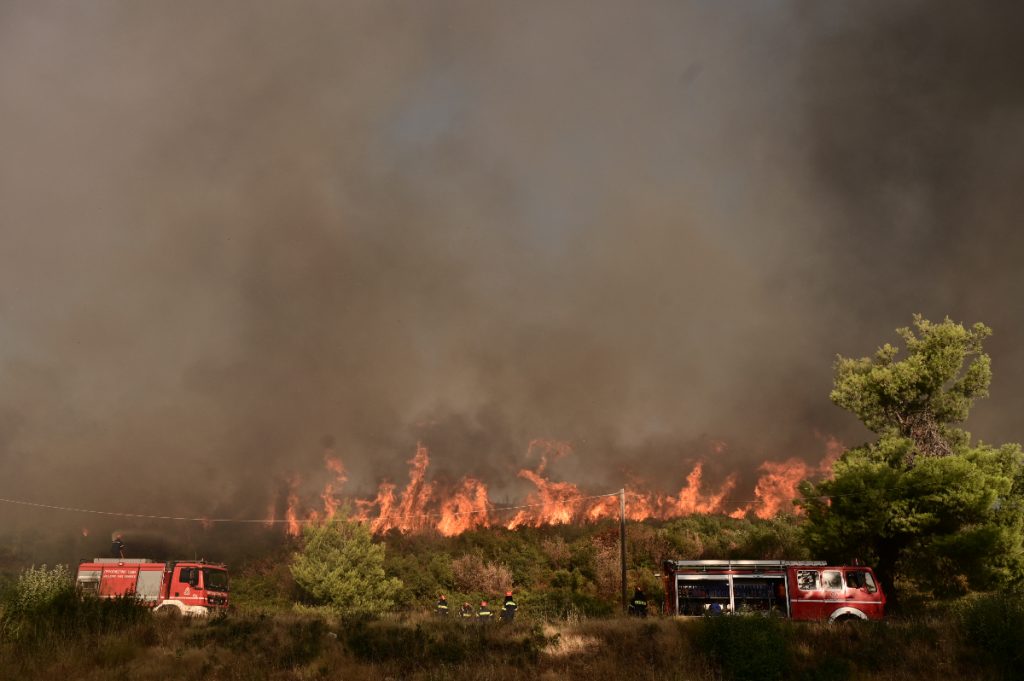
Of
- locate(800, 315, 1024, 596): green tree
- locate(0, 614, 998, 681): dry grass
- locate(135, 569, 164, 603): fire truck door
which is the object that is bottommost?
locate(0, 614, 998, 681): dry grass

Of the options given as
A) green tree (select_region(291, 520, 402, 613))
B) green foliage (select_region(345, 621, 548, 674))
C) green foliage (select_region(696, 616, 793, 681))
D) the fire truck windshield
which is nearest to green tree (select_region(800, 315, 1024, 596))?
green foliage (select_region(696, 616, 793, 681))

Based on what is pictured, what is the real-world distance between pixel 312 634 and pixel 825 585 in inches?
729

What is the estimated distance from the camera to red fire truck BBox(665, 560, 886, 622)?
2550 centimetres

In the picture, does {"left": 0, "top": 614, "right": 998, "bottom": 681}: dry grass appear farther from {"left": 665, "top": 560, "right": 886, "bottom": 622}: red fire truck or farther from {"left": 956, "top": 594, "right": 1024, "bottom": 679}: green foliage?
{"left": 665, "top": 560, "right": 886, "bottom": 622}: red fire truck

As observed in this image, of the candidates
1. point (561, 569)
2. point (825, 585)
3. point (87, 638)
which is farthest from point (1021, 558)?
point (561, 569)

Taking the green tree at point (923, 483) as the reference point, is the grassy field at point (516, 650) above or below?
below

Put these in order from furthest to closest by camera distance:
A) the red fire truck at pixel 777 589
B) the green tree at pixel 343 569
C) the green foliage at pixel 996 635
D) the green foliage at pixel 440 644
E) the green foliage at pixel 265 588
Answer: the green foliage at pixel 265 588
the green tree at pixel 343 569
the red fire truck at pixel 777 589
the green foliage at pixel 440 644
the green foliage at pixel 996 635

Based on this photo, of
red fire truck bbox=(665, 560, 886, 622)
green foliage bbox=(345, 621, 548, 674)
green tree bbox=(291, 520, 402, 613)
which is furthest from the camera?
green tree bbox=(291, 520, 402, 613)

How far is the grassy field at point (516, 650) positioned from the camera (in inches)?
649

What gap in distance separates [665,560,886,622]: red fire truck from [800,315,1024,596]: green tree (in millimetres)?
5155

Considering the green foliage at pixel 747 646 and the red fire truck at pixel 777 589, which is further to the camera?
the red fire truck at pixel 777 589

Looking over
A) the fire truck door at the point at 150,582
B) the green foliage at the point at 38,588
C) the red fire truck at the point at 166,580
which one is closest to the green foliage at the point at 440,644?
the green foliage at the point at 38,588

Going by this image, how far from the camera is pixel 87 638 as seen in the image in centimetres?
1723

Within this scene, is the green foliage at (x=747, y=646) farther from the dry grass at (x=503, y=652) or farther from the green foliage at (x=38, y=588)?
the green foliage at (x=38, y=588)
